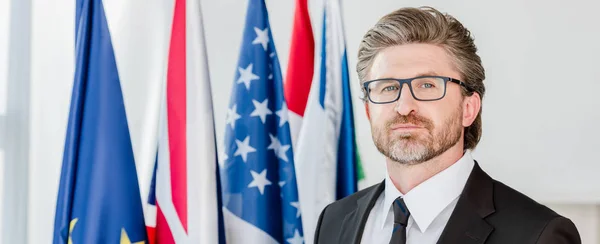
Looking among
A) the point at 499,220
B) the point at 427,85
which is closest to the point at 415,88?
the point at 427,85

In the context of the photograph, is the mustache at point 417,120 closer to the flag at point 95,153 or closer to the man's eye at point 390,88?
the man's eye at point 390,88

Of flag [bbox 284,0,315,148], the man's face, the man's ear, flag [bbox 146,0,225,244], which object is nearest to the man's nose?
the man's face

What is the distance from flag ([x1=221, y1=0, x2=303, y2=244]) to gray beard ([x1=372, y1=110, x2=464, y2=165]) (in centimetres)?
82

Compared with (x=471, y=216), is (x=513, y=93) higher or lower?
higher

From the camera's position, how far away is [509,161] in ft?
9.62

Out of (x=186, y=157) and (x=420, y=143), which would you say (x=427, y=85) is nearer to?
(x=420, y=143)

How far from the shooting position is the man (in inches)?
65.4

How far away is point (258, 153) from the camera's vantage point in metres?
2.45

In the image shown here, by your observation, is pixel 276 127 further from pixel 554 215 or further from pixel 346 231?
pixel 554 215

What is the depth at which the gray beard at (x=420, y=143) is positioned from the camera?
169cm

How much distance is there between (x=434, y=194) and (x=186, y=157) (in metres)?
0.92

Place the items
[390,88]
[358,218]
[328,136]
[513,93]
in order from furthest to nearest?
[513,93], [328,136], [358,218], [390,88]

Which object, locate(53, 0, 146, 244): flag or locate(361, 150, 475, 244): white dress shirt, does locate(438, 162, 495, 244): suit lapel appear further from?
locate(53, 0, 146, 244): flag

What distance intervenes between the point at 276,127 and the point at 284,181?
0.21 meters
